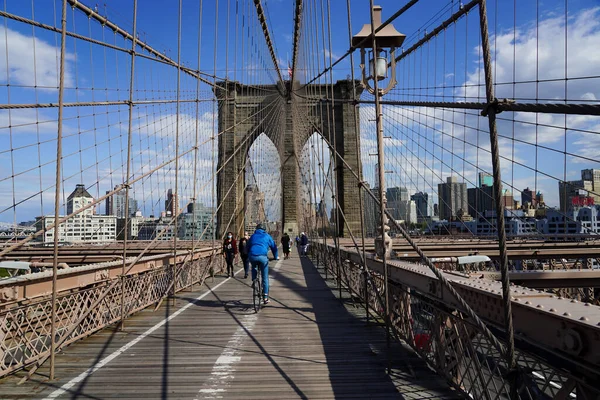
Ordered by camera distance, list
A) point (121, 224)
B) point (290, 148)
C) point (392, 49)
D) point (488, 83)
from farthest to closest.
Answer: point (290, 148) < point (121, 224) < point (392, 49) < point (488, 83)

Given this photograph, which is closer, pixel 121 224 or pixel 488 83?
pixel 488 83

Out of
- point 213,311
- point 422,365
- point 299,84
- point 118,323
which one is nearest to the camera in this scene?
point 422,365

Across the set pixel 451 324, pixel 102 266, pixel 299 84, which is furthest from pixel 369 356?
pixel 299 84

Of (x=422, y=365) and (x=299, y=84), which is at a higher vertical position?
(x=299, y=84)

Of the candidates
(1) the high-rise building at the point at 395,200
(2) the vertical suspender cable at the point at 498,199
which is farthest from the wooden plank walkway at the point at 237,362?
(1) the high-rise building at the point at 395,200

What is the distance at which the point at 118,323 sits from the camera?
4.85m

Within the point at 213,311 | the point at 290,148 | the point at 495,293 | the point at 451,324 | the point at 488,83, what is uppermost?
the point at 290,148

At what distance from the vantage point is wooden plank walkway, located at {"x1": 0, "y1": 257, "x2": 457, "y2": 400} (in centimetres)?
286

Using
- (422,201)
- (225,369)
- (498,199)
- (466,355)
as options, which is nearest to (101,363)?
(225,369)

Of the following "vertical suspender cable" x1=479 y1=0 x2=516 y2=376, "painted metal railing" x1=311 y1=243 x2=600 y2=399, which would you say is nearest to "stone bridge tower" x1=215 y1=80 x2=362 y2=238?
"painted metal railing" x1=311 y1=243 x2=600 y2=399

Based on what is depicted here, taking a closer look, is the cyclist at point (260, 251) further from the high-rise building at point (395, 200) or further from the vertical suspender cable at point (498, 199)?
the high-rise building at point (395, 200)

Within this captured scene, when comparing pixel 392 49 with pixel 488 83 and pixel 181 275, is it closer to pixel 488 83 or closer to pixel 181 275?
pixel 181 275

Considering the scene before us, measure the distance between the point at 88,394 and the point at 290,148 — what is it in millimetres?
25270

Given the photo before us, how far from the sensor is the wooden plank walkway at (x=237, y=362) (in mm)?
2859
